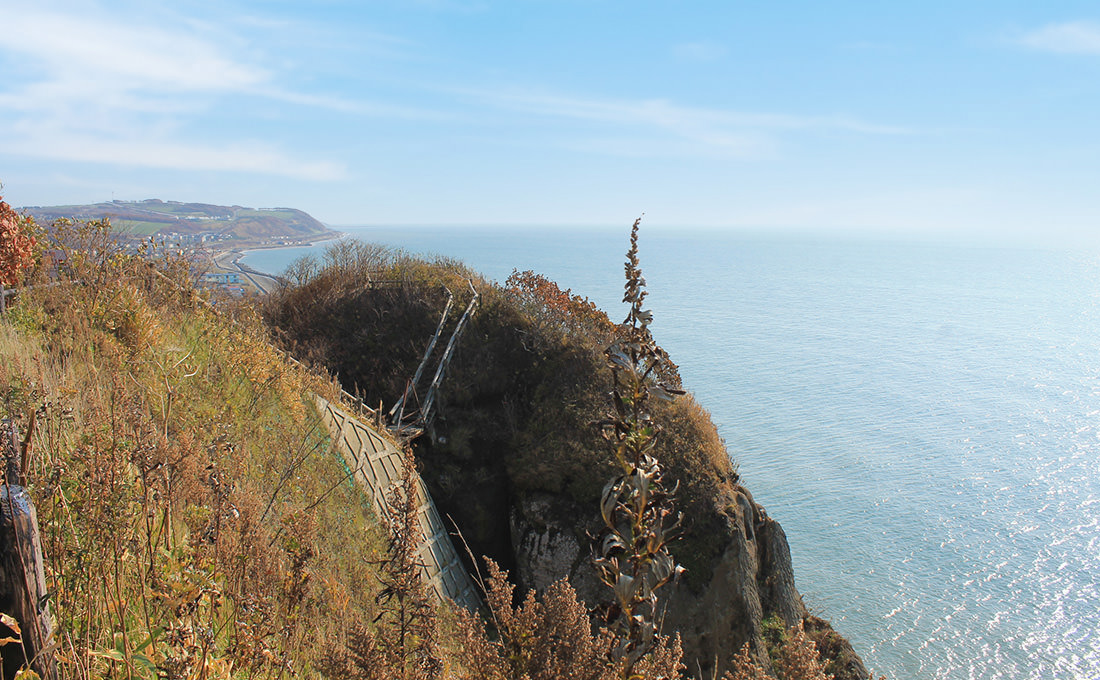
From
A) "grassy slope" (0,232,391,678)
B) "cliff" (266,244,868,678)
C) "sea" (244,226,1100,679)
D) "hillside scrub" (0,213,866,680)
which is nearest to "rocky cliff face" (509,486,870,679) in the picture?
"cliff" (266,244,868,678)

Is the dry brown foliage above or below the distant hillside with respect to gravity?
below

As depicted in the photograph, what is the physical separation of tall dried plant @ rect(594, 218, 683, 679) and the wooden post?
69.3 inches

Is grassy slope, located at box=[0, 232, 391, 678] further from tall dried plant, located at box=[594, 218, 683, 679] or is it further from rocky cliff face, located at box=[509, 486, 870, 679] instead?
rocky cliff face, located at box=[509, 486, 870, 679]

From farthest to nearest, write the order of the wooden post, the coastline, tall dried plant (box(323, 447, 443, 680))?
1. the coastline
2. tall dried plant (box(323, 447, 443, 680))
3. the wooden post

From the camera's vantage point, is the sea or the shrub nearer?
the shrub

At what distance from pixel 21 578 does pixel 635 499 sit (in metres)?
1.96

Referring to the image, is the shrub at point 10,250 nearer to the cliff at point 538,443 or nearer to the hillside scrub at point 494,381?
the cliff at point 538,443

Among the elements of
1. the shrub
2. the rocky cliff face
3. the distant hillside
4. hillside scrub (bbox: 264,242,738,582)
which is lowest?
the rocky cliff face

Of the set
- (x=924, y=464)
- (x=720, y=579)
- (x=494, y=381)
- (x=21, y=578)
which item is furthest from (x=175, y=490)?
(x=924, y=464)

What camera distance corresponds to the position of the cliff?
13.3 metres

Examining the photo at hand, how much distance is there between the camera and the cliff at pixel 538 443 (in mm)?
13336

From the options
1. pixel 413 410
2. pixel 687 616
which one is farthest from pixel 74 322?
pixel 687 616

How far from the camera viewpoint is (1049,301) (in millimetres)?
111000

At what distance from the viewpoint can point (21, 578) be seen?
178 centimetres
